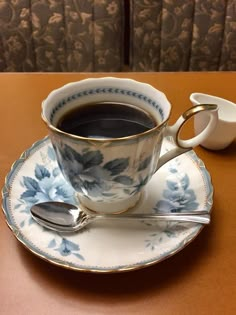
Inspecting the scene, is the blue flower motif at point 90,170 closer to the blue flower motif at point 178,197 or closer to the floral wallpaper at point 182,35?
the blue flower motif at point 178,197

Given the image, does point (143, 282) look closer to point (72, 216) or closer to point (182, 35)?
point (72, 216)

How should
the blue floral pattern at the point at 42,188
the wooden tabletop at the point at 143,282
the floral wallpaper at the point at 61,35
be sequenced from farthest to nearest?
1. the floral wallpaper at the point at 61,35
2. the blue floral pattern at the point at 42,188
3. the wooden tabletop at the point at 143,282

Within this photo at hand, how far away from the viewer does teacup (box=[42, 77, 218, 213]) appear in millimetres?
476

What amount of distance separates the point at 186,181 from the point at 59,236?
188 millimetres

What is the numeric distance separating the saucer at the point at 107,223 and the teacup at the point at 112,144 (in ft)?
0.12

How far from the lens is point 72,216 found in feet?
1.74

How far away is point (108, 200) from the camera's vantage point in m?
0.53

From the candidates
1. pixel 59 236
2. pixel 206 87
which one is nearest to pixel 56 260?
pixel 59 236

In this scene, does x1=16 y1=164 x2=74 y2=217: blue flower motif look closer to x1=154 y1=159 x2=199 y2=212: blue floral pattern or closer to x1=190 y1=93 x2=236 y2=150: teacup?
x1=154 y1=159 x2=199 y2=212: blue floral pattern

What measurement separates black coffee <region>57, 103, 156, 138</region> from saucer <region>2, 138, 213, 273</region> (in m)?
0.09

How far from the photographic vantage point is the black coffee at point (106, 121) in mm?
550

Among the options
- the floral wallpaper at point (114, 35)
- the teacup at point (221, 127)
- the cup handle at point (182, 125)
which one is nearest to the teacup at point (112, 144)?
the cup handle at point (182, 125)

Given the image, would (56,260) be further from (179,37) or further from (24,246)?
(179,37)

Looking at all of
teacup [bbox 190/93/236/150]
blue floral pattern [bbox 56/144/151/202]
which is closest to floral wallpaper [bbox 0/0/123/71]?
teacup [bbox 190/93/236/150]
